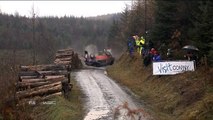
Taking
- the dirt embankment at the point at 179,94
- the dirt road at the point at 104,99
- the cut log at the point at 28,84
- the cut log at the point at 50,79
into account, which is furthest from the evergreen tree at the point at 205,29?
the cut log at the point at 28,84

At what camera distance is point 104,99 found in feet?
82.4

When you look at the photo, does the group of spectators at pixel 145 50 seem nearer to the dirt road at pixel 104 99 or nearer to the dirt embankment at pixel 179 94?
the dirt embankment at pixel 179 94

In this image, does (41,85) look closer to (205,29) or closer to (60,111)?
(60,111)

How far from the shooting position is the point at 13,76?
969 inches

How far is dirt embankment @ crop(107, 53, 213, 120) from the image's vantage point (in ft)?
61.7

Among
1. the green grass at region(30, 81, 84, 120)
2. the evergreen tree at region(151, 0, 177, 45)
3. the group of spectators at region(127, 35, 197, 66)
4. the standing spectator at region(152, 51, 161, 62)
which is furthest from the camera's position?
the evergreen tree at region(151, 0, 177, 45)

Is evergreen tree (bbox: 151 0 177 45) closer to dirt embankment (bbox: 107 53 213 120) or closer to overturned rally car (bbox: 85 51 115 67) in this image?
dirt embankment (bbox: 107 53 213 120)

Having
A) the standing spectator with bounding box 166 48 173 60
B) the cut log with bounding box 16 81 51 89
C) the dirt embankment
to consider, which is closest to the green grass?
the cut log with bounding box 16 81 51 89

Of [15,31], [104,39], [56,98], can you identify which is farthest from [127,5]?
[104,39]

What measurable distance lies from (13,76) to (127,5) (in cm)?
5526

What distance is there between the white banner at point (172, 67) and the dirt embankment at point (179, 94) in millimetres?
439

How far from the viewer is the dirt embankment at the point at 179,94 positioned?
18.8 metres

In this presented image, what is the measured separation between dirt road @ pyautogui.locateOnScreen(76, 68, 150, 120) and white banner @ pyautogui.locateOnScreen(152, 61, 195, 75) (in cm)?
286

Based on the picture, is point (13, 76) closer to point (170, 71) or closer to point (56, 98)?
point (56, 98)
